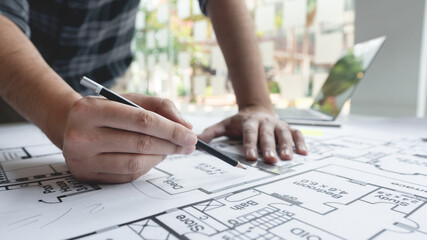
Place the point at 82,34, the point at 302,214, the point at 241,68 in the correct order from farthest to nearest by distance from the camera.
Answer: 1. the point at 82,34
2. the point at 241,68
3. the point at 302,214

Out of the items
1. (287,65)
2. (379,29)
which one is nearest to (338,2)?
(379,29)

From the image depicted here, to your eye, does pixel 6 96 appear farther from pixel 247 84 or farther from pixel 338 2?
pixel 338 2

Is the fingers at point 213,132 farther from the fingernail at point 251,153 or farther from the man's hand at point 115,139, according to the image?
the man's hand at point 115,139

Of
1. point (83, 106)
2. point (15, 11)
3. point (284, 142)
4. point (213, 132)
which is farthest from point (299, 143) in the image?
point (15, 11)

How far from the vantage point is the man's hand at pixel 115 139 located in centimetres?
36

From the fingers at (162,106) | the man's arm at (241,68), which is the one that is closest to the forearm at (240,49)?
the man's arm at (241,68)

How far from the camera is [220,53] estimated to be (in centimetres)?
146

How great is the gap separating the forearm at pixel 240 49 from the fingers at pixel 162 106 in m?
0.39

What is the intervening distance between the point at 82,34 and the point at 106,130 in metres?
0.83

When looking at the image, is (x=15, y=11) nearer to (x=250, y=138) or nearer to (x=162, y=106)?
(x=162, y=106)

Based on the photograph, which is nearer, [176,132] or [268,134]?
[176,132]

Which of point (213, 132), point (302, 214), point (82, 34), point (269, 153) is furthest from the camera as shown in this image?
point (82, 34)

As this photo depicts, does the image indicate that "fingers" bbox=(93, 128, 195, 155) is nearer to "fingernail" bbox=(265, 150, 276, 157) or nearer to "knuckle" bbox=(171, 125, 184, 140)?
"knuckle" bbox=(171, 125, 184, 140)

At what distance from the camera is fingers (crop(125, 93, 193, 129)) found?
1.35ft
